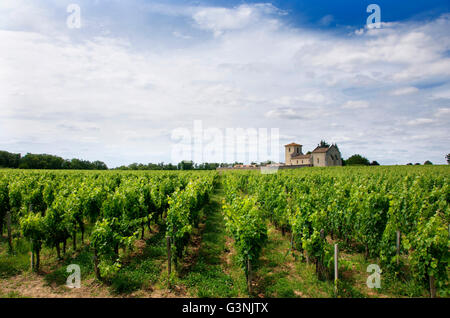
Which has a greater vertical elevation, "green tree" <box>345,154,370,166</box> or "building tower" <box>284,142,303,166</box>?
"building tower" <box>284,142,303,166</box>

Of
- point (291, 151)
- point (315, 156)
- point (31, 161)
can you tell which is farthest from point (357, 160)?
point (31, 161)

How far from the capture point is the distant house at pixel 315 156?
71188 mm

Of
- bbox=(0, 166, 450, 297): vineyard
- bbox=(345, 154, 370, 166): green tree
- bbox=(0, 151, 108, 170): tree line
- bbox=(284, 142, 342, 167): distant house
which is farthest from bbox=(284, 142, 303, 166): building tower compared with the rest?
bbox=(0, 151, 108, 170): tree line

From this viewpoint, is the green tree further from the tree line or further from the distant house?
the tree line

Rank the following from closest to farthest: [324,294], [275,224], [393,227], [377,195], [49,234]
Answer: [324,294]
[393,227]
[49,234]
[377,195]
[275,224]

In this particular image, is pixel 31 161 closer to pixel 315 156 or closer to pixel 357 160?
pixel 315 156

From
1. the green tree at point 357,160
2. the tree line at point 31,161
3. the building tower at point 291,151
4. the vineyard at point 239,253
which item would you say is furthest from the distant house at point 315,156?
the tree line at point 31,161

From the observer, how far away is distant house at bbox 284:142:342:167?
234 ft

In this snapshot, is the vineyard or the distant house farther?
the distant house

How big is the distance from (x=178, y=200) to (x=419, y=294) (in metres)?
6.97

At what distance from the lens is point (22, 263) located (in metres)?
7.20

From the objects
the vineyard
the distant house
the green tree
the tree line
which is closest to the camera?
the vineyard
